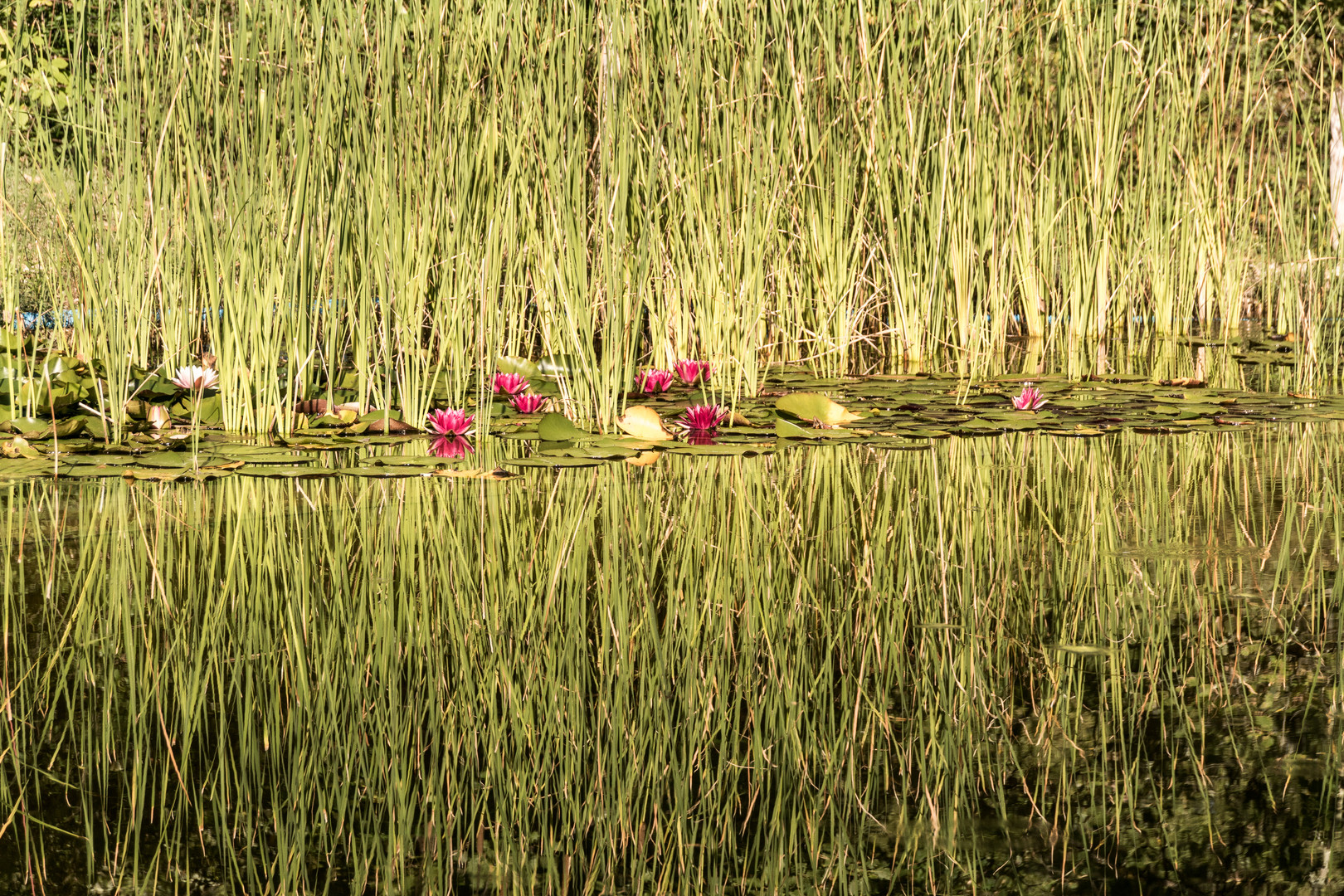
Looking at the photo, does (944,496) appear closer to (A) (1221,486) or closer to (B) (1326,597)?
(A) (1221,486)

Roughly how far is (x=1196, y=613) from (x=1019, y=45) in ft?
12.8

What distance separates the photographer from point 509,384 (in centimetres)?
394

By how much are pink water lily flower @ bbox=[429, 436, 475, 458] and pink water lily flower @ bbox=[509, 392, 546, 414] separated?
41 centimetres

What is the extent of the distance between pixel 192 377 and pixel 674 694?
7.32ft

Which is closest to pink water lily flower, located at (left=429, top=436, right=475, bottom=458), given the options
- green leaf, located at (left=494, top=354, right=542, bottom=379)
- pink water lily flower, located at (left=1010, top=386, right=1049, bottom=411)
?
green leaf, located at (left=494, top=354, right=542, bottom=379)

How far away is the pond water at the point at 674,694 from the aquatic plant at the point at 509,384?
1.11m

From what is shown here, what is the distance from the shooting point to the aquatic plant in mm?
3928

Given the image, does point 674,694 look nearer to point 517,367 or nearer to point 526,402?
point 526,402

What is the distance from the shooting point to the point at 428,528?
2561 mm

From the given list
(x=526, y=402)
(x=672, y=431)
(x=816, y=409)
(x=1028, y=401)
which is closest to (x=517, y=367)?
(x=526, y=402)

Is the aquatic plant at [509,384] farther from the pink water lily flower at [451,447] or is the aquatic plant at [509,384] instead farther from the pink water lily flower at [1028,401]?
the pink water lily flower at [1028,401]

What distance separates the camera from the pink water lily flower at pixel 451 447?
332 cm

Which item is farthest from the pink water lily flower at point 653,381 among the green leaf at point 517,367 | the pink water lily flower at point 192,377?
the pink water lily flower at point 192,377

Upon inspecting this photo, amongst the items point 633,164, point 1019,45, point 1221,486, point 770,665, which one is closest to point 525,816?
point 770,665
